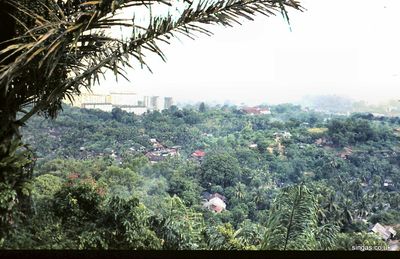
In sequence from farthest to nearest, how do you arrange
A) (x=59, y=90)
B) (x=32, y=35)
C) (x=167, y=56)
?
1. (x=167, y=56)
2. (x=59, y=90)
3. (x=32, y=35)

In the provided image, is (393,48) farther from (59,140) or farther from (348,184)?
(59,140)

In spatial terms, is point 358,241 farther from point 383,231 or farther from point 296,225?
point 296,225

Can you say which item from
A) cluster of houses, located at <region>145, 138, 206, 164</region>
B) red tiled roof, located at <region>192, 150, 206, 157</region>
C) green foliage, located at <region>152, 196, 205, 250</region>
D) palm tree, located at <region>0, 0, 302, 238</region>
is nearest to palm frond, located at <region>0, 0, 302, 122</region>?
palm tree, located at <region>0, 0, 302, 238</region>

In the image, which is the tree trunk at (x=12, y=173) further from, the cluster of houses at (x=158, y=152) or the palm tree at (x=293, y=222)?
the palm tree at (x=293, y=222)

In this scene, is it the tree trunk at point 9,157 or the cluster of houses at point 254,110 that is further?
the cluster of houses at point 254,110

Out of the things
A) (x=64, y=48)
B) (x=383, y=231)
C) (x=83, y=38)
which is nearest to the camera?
(x=64, y=48)

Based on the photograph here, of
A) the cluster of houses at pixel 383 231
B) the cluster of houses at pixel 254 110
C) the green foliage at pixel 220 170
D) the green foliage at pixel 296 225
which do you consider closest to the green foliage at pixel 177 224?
the green foliage at pixel 220 170

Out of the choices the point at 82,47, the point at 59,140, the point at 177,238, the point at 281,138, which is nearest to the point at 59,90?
the point at 82,47

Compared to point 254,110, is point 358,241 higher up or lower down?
lower down

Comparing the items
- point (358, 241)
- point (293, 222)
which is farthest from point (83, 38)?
point (358, 241)
